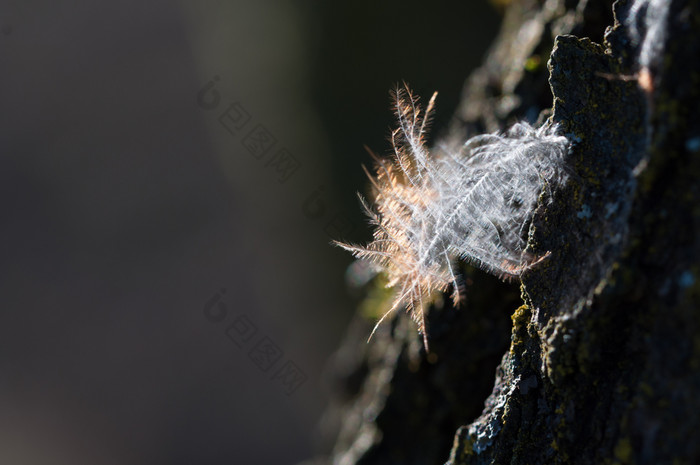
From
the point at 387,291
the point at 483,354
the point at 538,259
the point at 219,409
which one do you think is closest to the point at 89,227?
the point at 219,409

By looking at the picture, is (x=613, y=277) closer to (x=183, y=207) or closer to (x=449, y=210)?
(x=449, y=210)

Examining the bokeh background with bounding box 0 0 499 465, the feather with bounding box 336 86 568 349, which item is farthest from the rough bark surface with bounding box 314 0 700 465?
the bokeh background with bounding box 0 0 499 465

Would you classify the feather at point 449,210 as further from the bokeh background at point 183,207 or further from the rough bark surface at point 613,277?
the bokeh background at point 183,207

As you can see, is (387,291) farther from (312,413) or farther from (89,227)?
(89,227)

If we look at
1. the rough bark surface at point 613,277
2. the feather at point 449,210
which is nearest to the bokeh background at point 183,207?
the feather at point 449,210

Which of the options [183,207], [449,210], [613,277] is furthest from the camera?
[183,207]

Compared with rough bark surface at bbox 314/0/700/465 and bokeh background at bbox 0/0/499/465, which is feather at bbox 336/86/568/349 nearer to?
rough bark surface at bbox 314/0/700/465

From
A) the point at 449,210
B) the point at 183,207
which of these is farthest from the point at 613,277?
the point at 183,207

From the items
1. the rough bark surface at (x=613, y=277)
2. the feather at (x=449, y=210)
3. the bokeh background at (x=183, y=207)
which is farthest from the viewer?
the bokeh background at (x=183, y=207)
